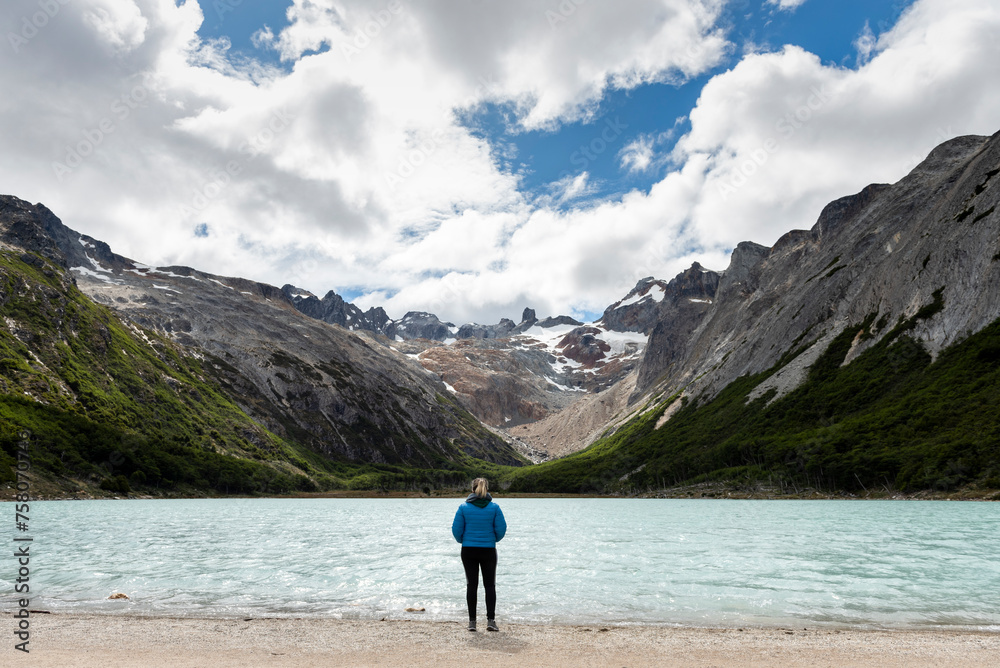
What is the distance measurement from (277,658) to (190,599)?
10193 millimetres

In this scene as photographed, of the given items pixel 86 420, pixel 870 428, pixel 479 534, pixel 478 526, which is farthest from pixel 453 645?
pixel 86 420

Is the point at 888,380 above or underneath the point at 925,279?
underneath

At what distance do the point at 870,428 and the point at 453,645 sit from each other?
136m

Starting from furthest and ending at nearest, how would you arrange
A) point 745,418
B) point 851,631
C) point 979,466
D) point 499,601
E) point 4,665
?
point 745,418
point 979,466
point 499,601
point 851,631
point 4,665

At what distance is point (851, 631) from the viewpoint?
15352 mm

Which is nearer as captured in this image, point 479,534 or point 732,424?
point 479,534

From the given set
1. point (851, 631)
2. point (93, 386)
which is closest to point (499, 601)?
point (851, 631)

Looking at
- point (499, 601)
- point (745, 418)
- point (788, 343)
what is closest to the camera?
point (499, 601)

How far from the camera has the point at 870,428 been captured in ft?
398

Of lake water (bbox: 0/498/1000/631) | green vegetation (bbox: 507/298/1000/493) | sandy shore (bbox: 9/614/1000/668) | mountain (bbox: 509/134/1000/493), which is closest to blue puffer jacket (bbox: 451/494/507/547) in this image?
sandy shore (bbox: 9/614/1000/668)

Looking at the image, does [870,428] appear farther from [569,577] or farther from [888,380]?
[569,577]

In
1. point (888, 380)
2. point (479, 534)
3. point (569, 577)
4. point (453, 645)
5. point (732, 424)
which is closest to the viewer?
point (453, 645)

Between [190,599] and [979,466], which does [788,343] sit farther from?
[190,599]

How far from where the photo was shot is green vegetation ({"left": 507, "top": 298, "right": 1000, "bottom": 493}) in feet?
320
